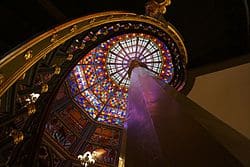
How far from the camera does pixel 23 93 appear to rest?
7.23 feet

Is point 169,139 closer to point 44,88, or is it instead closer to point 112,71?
point 44,88

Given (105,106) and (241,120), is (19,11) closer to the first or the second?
(105,106)

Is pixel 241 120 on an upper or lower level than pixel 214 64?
lower

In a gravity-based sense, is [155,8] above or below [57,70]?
above

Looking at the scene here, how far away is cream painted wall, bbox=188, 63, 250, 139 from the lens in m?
5.08

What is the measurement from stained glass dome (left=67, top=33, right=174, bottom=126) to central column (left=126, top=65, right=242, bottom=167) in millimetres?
4557

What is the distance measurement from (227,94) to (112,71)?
7.35 ft

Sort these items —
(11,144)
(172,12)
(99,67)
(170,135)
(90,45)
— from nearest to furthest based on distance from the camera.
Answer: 1. (170,135)
2. (11,144)
3. (90,45)
4. (172,12)
5. (99,67)

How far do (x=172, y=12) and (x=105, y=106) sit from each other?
2.19m

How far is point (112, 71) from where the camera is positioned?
6.26 meters

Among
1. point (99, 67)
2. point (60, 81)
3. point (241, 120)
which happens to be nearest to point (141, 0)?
point (99, 67)

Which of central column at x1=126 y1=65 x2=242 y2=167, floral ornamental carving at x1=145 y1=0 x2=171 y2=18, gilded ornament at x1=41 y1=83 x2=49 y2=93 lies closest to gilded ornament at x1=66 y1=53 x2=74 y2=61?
gilded ornament at x1=41 y1=83 x2=49 y2=93

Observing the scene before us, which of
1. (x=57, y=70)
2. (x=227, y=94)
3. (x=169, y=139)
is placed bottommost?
(x=169, y=139)

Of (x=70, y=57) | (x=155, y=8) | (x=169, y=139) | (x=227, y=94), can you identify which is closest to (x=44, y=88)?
(x=70, y=57)
